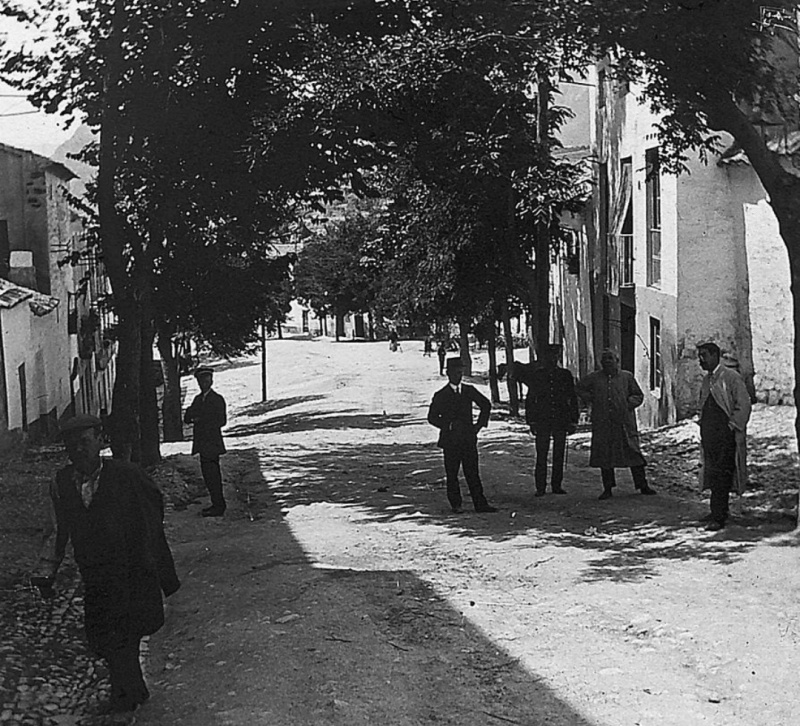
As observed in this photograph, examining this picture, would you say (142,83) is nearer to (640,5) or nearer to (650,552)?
(640,5)

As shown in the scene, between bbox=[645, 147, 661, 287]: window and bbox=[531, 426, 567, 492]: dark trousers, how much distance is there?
9182 millimetres

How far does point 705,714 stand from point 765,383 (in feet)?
42.2

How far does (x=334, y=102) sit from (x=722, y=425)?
328 inches

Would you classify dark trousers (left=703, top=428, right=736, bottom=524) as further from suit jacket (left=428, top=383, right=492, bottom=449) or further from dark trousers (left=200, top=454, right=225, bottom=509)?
dark trousers (left=200, top=454, right=225, bottom=509)

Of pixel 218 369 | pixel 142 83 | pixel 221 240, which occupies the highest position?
pixel 142 83

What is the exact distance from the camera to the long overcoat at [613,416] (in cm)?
1173

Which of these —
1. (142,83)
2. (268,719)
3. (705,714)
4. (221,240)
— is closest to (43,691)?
(268,719)

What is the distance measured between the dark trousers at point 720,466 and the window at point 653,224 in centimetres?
1151

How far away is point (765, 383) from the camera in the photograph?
1761cm

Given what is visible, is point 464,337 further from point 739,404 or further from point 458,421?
point 739,404

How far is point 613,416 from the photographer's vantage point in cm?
→ 1177

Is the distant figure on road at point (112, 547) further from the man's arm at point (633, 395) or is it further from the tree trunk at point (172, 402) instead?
the tree trunk at point (172, 402)

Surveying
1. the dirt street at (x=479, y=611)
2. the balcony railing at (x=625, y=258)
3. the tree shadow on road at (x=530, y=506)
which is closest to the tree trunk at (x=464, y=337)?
the balcony railing at (x=625, y=258)

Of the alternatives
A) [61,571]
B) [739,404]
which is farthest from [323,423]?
[739,404]
